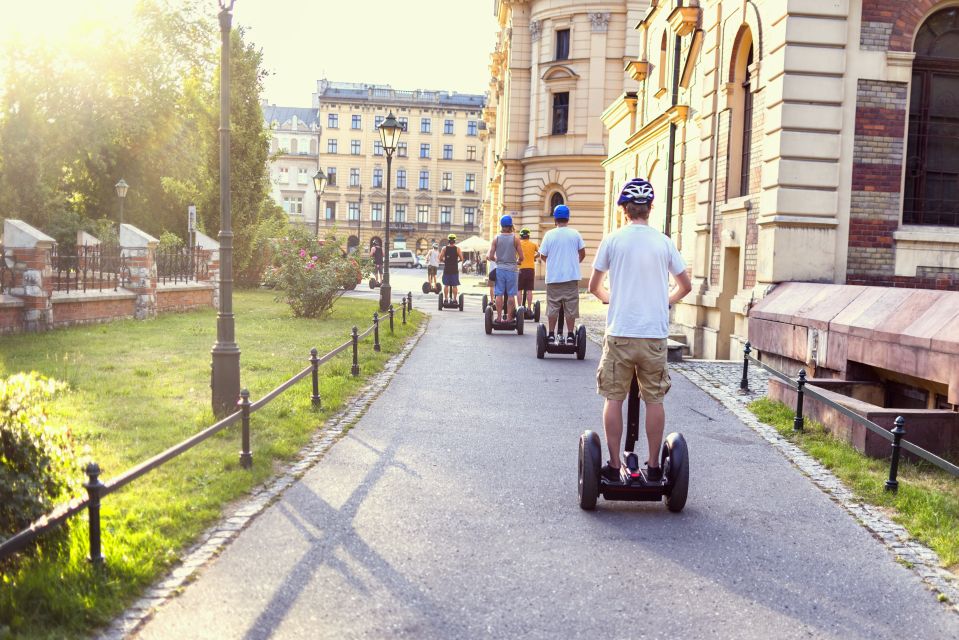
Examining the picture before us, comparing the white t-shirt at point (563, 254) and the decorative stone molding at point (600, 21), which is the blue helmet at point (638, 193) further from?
the decorative stone molding at point (600, 21)

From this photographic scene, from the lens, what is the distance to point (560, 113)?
147ft

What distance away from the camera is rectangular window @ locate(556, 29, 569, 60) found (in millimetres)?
44750

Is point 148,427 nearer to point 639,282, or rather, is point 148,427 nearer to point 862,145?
point 639,282

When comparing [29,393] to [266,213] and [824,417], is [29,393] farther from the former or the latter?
[266,213]

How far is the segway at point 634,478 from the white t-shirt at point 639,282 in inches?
15.5

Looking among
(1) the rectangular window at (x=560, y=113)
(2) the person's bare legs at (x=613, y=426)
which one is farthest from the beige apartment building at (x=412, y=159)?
(2) the person's bare legs at (x=613, y=426)

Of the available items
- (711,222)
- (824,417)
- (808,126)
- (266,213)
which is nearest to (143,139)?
(266,213)

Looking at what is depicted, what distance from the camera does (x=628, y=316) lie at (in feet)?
17.8

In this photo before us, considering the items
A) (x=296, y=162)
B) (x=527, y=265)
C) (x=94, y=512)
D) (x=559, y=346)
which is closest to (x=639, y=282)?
(x=94, y=512)

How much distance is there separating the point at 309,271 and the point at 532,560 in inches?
583

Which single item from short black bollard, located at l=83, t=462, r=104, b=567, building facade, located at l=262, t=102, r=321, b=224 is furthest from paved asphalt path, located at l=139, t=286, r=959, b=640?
building facade, located at l=262, t=102, r=321, b=224

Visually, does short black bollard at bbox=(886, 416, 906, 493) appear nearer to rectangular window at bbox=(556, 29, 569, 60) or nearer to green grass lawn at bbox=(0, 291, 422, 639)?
green grass lawn at bbox=(0, 291, 422, 639)

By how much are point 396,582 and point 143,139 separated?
37889 mm

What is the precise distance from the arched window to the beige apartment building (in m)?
87.3
